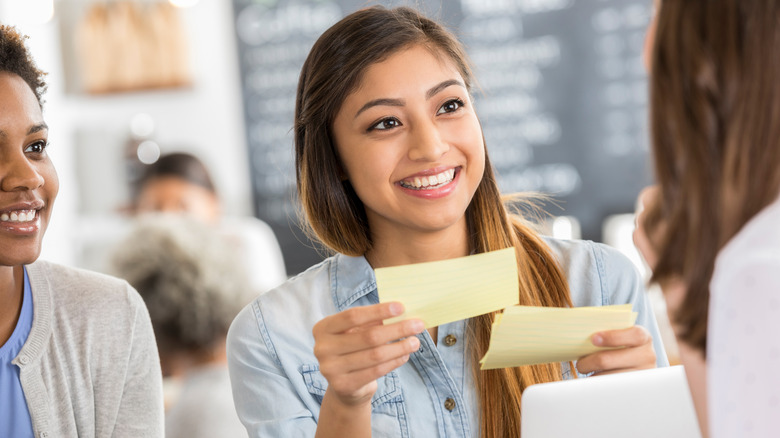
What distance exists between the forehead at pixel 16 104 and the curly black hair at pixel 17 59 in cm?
2

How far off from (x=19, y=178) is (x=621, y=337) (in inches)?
39.3

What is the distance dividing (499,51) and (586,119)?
53 centimetres

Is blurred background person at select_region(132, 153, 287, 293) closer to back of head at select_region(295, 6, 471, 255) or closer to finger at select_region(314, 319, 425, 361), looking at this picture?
back of head at select_region(295, 6, 471, 255)

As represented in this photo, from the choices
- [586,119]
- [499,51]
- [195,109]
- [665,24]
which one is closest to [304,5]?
[195,109]

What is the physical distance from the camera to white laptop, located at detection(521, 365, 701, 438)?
1.03 metres

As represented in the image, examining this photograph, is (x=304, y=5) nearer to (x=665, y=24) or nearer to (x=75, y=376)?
(x=75, y=376)

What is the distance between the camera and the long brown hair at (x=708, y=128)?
0.75m

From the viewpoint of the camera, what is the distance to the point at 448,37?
1.62m

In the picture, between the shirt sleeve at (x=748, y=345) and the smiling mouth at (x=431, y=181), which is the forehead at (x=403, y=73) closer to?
the smiling mouth at (x=431, y=181)

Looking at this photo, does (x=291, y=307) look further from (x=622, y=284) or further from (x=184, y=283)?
(x=622, y=284)

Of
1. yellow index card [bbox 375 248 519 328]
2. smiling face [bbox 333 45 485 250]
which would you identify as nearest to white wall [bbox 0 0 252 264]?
smiling face [bbox 333 45 485 250]

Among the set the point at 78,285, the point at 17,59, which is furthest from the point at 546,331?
the point at 17,59

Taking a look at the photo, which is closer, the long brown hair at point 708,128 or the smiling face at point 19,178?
the long brown hair at point 708,128

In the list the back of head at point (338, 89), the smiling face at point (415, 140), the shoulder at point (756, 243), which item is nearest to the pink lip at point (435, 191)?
the smiling face at point (415, 140)
